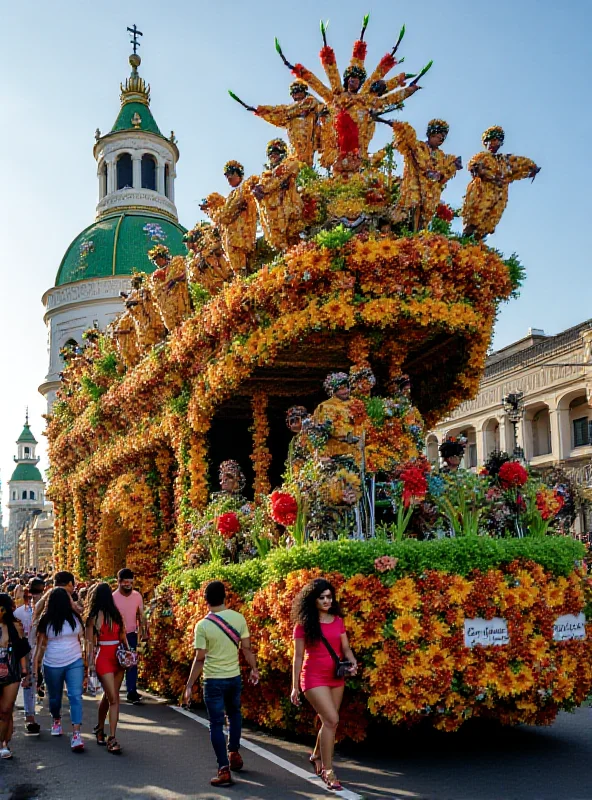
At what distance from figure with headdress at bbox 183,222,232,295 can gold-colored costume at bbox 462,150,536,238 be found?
10.1ft

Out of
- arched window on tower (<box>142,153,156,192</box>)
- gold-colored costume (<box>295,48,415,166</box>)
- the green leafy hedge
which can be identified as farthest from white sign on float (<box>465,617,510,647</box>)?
arched window on tower (<box>142,153,156,192</box>)

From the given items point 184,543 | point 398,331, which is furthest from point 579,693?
point 184,543

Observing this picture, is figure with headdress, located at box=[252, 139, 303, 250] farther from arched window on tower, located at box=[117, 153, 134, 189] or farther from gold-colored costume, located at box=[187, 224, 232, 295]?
arched window on tower, located at box=[117, 153, 134, 189]

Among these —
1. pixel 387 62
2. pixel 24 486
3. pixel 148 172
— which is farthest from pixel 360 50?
pixel 24 486

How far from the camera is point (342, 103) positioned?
10.9 meters

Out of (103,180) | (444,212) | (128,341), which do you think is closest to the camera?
(444,212)

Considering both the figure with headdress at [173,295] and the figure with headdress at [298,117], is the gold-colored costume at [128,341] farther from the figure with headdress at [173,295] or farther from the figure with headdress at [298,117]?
the figure with headdress at [298,117]

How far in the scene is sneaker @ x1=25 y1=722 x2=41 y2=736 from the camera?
31.8 ft

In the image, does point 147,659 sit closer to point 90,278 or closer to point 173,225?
point 90,278

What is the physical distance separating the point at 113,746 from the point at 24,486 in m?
119

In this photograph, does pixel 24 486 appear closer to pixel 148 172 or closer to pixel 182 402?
pixel 148 172

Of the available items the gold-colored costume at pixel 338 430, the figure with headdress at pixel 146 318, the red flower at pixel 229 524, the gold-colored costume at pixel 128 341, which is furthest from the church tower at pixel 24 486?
the gold-colored costume at pixel 338 430

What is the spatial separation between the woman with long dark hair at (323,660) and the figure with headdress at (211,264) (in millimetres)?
5295

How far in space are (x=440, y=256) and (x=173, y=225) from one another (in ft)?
100
